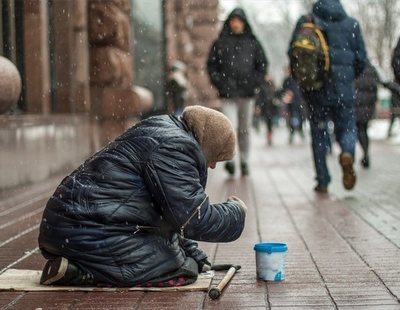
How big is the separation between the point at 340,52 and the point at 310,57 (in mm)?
387

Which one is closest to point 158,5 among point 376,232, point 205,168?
point 376,232

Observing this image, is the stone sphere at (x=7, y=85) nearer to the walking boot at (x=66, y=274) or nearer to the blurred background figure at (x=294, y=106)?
the walking boot at (x=66, y=274)

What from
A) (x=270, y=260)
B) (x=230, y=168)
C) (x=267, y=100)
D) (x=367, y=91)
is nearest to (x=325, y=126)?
(x=230, y=168)

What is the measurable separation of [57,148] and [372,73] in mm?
5407

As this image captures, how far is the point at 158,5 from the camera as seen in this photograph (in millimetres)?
22547

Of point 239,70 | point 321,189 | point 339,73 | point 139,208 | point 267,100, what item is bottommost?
point 267,100

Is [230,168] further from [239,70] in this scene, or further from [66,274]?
[66,274]

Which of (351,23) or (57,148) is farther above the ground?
(351,23)

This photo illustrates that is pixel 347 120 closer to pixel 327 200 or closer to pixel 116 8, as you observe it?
pixel 327 200

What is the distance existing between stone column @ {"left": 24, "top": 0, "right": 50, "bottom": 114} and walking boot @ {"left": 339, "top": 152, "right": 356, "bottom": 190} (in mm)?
4144

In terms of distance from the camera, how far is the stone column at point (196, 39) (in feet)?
95.6

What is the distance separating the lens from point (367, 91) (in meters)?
15.9

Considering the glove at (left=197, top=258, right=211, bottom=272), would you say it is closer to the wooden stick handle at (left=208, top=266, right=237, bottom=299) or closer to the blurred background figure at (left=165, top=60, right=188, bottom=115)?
the wooden stick handle at (left=208, top=266, right=237, bottom=299)

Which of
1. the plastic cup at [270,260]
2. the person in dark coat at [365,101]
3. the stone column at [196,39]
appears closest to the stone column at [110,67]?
the person in dark coat at [365,101]
